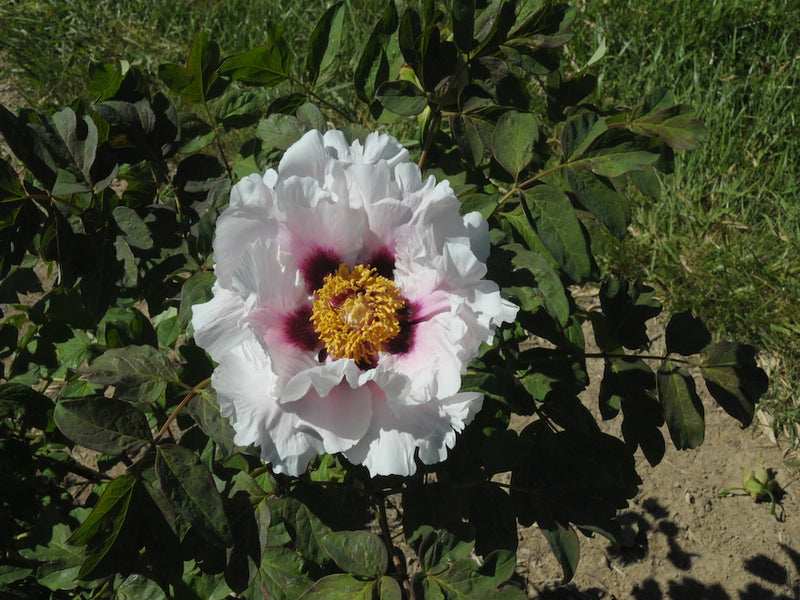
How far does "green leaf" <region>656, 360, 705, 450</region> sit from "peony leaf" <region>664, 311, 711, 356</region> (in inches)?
4.1

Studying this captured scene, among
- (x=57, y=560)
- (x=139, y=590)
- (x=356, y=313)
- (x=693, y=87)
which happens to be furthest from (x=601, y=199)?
(x=693, y=87)

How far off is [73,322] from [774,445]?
258 cm

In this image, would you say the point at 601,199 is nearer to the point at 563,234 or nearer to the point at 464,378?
the point at 563,234

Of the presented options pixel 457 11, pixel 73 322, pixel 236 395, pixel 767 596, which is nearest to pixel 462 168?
pixel 457 11

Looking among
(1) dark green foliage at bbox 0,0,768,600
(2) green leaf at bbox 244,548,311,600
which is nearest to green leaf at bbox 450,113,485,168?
(1) dark green foliage at bbox 0,0,768,600

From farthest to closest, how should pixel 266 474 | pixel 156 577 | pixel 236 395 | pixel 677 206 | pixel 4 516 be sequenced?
pixel 677 206 < pixel 4 516 < pixel 266 474 < pixel 156 577 < pixel 236 395

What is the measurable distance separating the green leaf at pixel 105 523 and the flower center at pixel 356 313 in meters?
0.43

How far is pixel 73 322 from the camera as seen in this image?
6.26 feet

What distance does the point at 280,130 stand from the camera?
5.26 ft

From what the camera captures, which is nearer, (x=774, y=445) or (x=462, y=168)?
(x=462, y=168)

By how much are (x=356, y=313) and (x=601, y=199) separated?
541 millimetres

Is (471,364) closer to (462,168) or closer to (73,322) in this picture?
(462,168)

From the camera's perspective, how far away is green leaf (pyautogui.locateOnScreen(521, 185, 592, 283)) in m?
1.47

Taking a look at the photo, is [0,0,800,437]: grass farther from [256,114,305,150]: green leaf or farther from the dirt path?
[256,114,305,150]: green leaf
